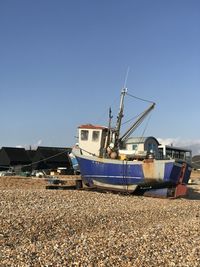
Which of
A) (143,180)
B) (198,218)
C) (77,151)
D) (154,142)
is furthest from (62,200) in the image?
(154,142)

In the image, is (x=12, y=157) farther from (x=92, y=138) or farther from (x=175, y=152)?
(x=92, y=138)

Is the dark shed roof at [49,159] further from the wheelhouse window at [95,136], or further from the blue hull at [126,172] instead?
the blue hull at [126,172]

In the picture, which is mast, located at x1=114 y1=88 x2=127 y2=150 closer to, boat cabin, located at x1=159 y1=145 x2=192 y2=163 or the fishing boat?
the fishing boat

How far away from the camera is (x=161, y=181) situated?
1088 inches

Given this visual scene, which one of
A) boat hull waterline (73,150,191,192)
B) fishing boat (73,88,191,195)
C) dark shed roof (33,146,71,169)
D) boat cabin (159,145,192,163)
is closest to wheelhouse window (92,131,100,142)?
fishing boat (73,88,191,195)

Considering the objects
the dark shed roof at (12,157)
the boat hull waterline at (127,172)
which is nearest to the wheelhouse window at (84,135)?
the boat hull waterline at (127,172)

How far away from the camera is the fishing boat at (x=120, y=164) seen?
2764cm

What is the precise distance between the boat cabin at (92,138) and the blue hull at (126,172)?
1.07 m

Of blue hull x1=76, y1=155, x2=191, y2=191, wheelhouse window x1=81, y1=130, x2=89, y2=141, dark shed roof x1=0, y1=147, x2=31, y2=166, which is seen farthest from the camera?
dark shed roof x1=0, y1=147, x2=31, y2=166

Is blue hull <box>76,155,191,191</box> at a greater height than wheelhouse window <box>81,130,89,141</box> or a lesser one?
lesser

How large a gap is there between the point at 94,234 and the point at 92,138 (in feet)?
61.2

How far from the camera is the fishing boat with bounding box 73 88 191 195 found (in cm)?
2764

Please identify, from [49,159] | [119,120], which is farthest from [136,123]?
[49,159]

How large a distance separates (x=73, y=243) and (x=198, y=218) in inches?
325
